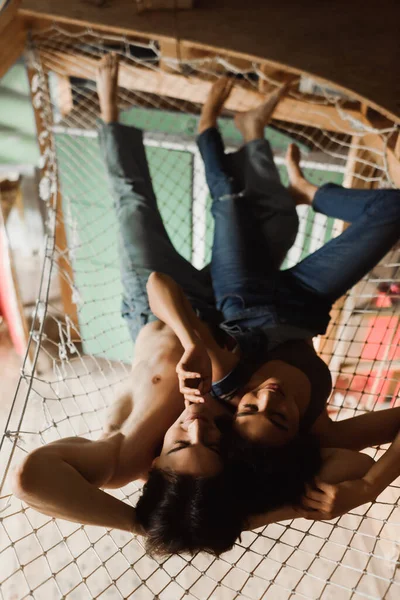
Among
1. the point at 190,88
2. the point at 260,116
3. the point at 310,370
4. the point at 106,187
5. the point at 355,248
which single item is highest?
the point at 190,88

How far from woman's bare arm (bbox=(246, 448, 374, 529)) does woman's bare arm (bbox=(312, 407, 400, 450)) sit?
8cm

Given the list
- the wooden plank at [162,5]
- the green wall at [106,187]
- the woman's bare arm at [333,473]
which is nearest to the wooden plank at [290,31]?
the wooden plank at [162,5]

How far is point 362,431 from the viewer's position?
2.78 ft

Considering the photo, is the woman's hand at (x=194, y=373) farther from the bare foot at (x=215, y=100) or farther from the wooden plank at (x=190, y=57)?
the wooden plank at (x=190, y=57)

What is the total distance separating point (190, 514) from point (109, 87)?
3.45 ft

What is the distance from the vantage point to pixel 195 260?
1967mm

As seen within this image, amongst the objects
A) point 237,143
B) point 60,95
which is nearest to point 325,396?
point 237,143

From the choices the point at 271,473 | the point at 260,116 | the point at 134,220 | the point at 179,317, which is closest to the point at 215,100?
the point at 260,116

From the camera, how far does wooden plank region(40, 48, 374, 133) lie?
1362 millimetres

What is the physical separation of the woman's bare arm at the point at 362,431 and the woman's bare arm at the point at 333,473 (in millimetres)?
79

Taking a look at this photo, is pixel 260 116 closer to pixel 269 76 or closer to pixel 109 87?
pixel 269 76

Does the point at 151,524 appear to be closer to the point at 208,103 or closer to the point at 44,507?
the point at 44,507

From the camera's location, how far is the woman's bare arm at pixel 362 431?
2.74 feet

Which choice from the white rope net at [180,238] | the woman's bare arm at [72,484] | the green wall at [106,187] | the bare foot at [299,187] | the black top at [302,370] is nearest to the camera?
the woman's bare arm at [72,484]
